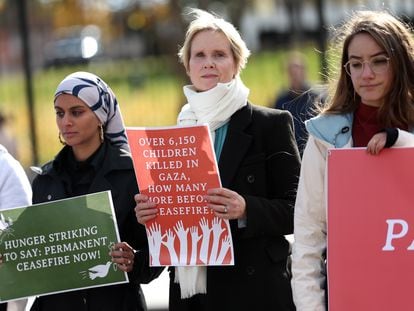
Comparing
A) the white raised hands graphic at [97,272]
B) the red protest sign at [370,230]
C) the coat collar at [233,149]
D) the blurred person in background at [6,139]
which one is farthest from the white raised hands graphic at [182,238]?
the blurred person in background at [6,139]

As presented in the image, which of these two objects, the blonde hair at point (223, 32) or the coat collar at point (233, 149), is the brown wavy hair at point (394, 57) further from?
the blonde hair at point (223, 32)

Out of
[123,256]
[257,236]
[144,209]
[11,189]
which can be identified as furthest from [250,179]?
[11,189]

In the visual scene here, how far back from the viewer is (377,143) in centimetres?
390

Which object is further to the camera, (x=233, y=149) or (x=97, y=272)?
(x=97, y=272)

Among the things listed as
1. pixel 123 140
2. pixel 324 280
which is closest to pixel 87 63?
pixel 123 140

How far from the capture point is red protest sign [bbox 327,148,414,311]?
3.91 metres

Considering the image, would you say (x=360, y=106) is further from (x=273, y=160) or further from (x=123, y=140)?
(x=123, y=140)

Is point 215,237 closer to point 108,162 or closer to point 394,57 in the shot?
point 108,162

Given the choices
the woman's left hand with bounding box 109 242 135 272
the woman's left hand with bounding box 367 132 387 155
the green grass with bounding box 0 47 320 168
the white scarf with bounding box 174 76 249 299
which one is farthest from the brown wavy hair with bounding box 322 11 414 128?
the green grass with bounding box 0 47 320 168

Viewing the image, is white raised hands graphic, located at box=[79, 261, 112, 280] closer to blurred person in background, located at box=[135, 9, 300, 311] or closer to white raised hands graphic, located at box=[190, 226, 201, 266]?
blurred person in background, located at box=[135, 9, 300, 311]

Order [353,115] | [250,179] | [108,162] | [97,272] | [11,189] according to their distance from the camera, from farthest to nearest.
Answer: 1. [11,189]
2. [108,162]
3. [97,272]
4. [250,179]
5. [353,115]

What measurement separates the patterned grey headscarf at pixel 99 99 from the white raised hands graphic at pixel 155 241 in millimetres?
554

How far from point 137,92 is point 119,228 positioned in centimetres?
1066

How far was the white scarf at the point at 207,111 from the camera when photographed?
459 centimetres
